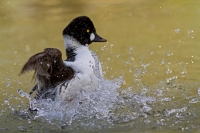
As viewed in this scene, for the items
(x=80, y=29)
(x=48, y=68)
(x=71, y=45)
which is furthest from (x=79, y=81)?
(x=80, y=29)

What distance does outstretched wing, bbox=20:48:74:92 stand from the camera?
4176 mm

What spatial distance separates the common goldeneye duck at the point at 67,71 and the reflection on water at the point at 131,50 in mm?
323

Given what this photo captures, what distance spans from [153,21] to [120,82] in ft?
9.75

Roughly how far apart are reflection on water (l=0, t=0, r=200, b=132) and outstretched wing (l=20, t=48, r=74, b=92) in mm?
394

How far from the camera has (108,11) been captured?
9.16 meters

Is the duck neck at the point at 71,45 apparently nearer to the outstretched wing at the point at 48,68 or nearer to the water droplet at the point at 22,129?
the outstretched wing at the point at 48,68

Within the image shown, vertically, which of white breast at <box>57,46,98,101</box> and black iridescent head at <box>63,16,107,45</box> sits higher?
black iridescent head at <box>63,16,107,45</box>

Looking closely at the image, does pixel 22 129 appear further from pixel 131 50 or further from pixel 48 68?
pixel 131 50

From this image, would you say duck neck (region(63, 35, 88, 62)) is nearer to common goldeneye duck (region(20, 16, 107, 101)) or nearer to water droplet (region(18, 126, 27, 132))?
common goldeneye duck (region(20, 16, 107, 101))

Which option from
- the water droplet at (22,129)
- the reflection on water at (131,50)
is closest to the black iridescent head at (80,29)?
the reflection on water at (131,50)

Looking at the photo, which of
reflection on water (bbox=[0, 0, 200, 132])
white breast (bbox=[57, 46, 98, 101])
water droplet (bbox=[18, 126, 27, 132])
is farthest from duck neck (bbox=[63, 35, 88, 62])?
water droplet (bbox=[18, 126, 27, 132])

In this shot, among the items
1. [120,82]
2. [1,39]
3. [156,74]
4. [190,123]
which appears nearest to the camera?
[190,123]

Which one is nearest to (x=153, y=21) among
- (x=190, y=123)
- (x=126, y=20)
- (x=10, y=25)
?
(x=126, y=20)

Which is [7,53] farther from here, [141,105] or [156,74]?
[141,105]
